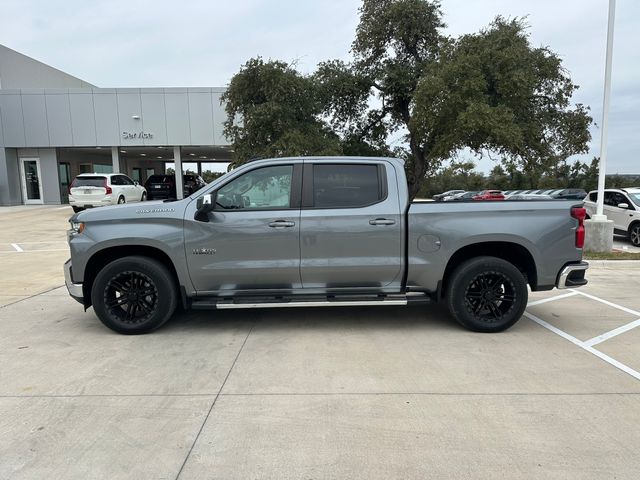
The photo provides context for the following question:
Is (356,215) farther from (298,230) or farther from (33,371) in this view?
(33,371)

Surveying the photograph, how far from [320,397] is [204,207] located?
2409mm

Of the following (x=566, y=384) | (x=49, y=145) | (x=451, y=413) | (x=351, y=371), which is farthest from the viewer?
(x=49, y=145)

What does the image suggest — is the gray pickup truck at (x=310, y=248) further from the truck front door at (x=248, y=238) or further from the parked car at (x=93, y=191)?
the parked car at (x=93, y=191)

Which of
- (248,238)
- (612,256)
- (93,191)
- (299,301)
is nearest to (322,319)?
(299,301)

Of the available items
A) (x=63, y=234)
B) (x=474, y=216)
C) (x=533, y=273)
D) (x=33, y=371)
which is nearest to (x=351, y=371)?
(x=474, y=216)

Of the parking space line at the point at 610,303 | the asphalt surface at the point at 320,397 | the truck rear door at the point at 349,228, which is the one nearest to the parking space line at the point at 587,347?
the asphalt surface at the point at 320,397

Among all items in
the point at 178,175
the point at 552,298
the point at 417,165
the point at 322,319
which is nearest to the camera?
the point at 322,319

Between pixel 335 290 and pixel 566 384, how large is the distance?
246 cm

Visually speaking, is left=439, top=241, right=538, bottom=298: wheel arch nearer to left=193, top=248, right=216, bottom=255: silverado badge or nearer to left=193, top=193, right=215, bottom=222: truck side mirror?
left=193, top=248, right=216, bottom=255: silverado badge

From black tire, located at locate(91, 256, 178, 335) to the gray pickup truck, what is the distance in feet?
0.04

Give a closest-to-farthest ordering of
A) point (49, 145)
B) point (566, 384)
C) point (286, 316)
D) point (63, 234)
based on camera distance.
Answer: point (566, 384) < point (286, 316) < point (63, 234) < point (49, 145)

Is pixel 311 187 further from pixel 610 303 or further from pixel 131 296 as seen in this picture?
pixel 610 303

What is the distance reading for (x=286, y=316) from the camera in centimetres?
608

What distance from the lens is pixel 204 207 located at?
5023mm
